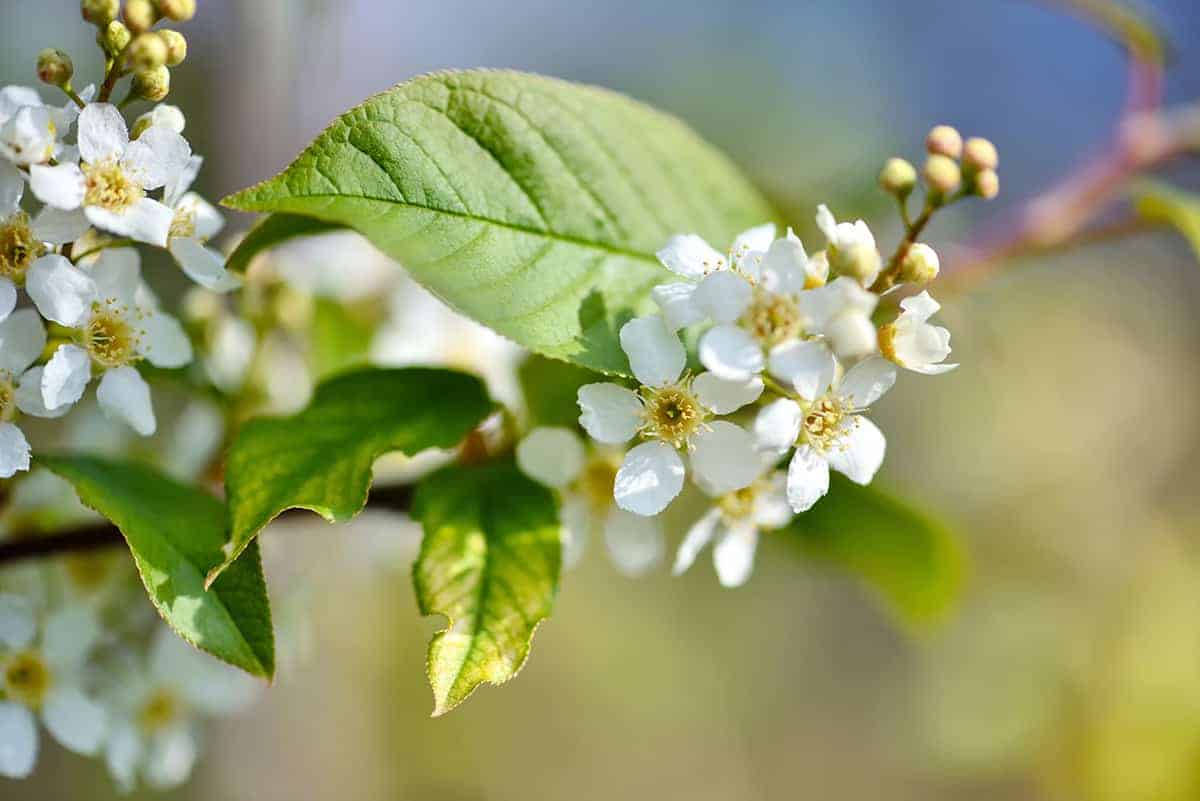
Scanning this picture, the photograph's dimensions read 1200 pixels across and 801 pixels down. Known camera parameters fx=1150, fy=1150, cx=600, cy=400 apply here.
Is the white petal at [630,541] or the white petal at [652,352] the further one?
the white petal at [630,541]

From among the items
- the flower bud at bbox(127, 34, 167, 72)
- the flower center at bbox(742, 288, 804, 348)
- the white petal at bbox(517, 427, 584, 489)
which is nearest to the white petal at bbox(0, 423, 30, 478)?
the flower bud at bbox(127, 34, 167, 72)

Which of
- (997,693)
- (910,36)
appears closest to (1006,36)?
(910,36)

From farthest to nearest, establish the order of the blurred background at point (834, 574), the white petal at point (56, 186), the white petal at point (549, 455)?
the blurred background at point (834, 574)
the white petal at point (549, 455)
the white petal at point (56, 186)

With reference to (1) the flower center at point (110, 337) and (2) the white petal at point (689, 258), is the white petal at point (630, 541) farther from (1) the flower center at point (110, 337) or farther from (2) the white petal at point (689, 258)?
(1) the flower center at point (110, 337)

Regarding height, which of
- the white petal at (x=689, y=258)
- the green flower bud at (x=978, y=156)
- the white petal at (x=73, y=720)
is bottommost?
the white petal at (x=73, y=720)

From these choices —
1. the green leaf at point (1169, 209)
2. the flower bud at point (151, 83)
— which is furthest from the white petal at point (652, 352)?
the green leaf at point (1169, 209)

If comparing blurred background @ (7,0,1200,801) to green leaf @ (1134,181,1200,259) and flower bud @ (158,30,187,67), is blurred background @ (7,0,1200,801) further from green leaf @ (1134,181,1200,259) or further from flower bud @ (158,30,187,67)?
flower bud @ (158,30,187,67)
